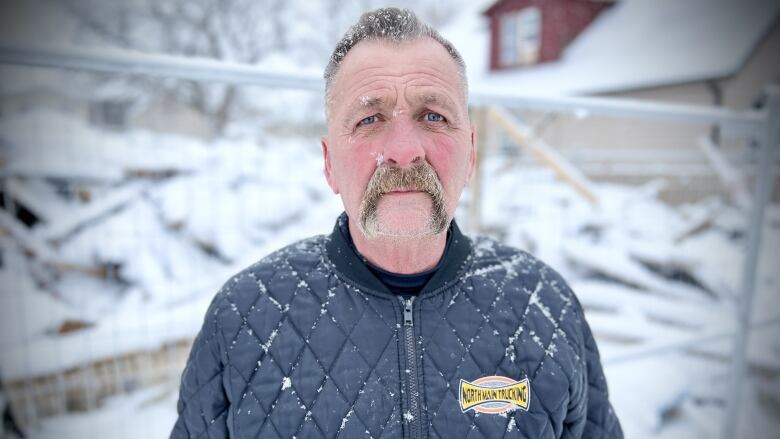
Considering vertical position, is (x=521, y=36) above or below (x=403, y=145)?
above

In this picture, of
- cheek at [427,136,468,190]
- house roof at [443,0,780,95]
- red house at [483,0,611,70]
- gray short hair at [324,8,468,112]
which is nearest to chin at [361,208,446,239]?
cheek at [427,136,468,190]

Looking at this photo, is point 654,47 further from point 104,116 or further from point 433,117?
point 433,117

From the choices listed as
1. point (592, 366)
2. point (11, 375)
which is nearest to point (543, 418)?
point (592, 366)

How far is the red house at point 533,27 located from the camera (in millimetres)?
13430

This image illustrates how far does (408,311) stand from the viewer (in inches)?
45.2

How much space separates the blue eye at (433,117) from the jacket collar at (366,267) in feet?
1.14

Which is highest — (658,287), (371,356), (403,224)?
(403,224)

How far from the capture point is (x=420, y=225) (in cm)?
107

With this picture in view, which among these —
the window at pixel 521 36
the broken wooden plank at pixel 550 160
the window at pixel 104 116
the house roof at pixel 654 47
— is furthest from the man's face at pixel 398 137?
the window at pixel 521 36

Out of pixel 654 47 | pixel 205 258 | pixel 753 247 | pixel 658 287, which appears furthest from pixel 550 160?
pixel 654 47

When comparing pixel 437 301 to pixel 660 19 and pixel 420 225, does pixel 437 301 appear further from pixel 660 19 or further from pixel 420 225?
pixel 660 19

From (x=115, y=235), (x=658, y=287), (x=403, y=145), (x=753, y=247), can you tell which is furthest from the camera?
(x=658, y=287)

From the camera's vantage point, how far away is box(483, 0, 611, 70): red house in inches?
529

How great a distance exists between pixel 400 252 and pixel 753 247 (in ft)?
9.68
